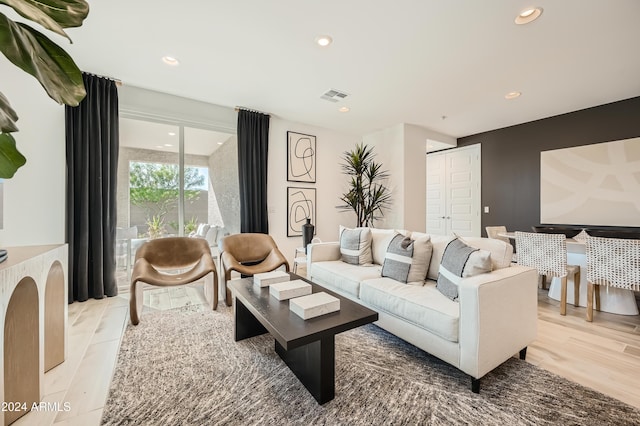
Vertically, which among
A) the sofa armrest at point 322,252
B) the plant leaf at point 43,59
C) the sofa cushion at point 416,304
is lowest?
the sofa cushion at point 416,304

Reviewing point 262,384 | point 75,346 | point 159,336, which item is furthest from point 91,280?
point 262,384

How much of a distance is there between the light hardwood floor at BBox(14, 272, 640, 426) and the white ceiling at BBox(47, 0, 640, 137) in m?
2.58

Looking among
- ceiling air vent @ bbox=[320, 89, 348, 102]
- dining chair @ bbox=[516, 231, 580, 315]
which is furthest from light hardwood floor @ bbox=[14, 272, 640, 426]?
ceiling air vent @ bbox=[320, 89, 348, 102]

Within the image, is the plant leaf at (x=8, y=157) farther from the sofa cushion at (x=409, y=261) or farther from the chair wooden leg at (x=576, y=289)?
the chair wooden leg at (x=576, y=289)

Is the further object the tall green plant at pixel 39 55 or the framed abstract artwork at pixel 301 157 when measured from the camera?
the framed abstract artwork at pixel 301 157

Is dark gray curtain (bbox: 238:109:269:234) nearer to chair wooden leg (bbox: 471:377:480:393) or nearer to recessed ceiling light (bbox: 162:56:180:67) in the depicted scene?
recessed ceiling light (bbox: 162:56:180:67)

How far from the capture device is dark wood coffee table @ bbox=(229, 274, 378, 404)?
1.38 meters

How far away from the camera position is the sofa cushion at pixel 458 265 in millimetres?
1794

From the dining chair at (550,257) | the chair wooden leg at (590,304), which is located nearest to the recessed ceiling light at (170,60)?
the dining chair at (550,257)

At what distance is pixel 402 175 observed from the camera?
4.71 m

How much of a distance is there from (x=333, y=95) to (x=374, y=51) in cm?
108

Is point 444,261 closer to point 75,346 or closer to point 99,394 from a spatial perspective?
point 99,394

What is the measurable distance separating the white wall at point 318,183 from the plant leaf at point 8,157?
3.60m

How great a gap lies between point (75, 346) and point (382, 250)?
2813mm
